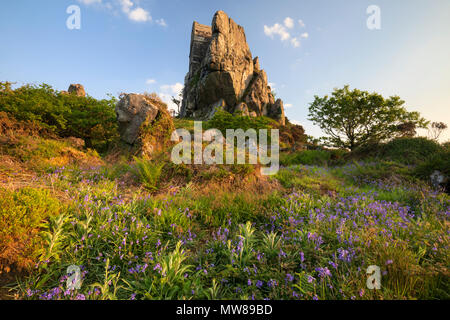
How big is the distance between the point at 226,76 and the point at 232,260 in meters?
35.1

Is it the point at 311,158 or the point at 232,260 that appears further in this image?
the point at 311,158

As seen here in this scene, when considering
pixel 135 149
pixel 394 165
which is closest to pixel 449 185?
pixel 394 165

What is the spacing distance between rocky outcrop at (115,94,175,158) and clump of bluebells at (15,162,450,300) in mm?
4585

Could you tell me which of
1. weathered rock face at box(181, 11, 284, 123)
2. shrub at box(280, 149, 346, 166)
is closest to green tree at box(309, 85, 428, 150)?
shrub at box(280, 149, 346, 166)

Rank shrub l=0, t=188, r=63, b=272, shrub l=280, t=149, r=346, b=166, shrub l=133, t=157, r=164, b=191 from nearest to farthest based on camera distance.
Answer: shrub l=0, t=188, r=63, b=272 < shrub l=133, t=157, r=164, b=191 < shrub l=280, t=149, r=346, b=166

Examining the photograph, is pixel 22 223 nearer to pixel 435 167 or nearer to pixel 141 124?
pixel 141 124

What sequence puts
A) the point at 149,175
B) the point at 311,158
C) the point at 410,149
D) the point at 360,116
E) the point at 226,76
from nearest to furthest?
the point at 149,175, the point at 410,149, the point at 311,158, the point at 360,116, the point at 226,76

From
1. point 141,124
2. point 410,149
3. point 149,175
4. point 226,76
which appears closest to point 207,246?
point 149,175

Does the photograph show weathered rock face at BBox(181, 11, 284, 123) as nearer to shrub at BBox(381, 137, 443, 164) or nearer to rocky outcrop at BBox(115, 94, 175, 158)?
shrub at BBox(381, 137, 443, 164)

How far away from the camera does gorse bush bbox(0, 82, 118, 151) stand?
22.2 ft

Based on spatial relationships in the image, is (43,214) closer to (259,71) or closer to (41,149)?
(41,149)

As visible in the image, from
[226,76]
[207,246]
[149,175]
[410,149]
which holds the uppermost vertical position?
[226,76]

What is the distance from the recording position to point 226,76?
3294 cm

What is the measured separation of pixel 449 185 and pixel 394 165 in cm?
224
